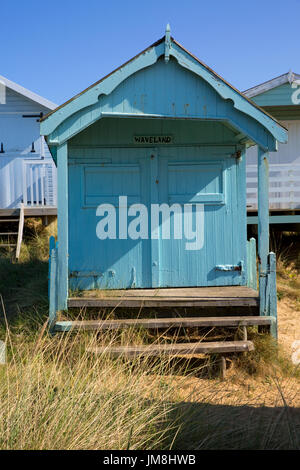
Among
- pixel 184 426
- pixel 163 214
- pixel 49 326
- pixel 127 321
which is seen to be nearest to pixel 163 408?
pixel 184 426

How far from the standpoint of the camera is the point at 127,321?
5770mm

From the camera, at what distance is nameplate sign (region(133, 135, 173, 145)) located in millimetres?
7121

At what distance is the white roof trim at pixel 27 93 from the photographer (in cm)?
1342

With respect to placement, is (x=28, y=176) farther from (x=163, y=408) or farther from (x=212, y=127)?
(x=163, y=408)

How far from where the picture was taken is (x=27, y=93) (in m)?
13.4

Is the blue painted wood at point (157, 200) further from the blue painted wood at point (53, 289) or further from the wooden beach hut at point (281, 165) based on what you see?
the wooden beach hut at point (281, 165)

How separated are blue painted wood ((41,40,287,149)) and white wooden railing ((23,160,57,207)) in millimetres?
7560

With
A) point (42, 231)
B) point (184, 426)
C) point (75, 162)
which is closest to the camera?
point (184, 426)

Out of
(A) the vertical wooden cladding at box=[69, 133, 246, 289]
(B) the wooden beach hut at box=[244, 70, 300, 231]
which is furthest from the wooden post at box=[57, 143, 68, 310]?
(B) the wooden beach hut at box=[244, 70, 300, 231]

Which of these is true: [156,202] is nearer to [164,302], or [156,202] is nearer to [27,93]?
[164,302]

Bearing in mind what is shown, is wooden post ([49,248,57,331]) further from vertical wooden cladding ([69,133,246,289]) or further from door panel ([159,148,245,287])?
door panel ([159,148,245,287])

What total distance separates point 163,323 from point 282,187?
741cm

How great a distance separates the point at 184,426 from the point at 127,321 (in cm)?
237

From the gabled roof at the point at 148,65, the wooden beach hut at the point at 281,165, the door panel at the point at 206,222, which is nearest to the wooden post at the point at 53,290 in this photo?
the gabled roof at the point at 148,65
